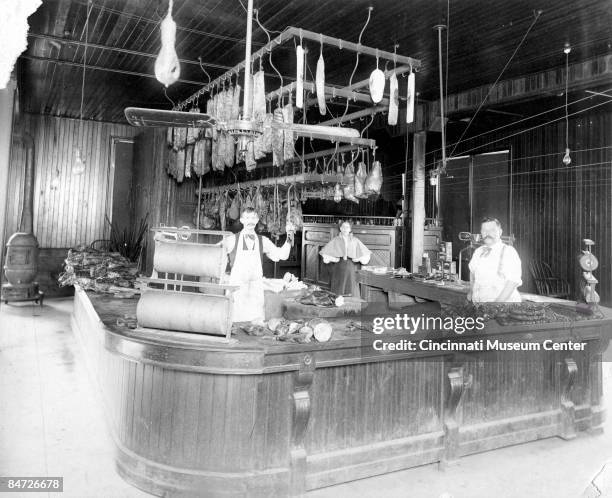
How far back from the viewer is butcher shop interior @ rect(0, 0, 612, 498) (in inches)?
113

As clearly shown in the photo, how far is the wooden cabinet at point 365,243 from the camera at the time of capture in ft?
29.6

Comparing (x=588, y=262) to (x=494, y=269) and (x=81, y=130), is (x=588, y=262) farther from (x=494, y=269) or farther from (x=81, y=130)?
(x=81, y=130)

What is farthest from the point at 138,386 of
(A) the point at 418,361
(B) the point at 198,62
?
(B) the point at 198,62

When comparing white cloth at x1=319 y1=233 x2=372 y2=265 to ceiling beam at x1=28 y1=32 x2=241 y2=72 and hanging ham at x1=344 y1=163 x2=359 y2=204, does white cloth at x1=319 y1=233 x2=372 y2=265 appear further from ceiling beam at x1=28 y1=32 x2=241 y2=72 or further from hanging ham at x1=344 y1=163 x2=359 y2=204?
ceiling beam at x1=28 y1=32 x2=241 y2=72

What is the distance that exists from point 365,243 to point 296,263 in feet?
7.28

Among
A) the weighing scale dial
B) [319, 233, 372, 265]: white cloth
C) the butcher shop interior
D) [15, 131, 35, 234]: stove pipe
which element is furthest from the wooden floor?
[15, 131, 35, 234]: stove pipe

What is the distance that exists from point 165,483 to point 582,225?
7.79 meters

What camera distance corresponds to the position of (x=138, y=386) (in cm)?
302

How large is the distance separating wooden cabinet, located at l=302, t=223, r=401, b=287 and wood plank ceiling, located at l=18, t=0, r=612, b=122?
8.76ft

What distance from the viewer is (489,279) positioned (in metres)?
4.20

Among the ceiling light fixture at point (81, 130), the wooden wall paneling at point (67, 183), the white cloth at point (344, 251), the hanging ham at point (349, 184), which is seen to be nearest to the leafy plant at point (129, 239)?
the wooden wall paneling at point (67, 183)

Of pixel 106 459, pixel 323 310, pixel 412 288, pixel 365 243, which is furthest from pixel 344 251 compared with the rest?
pixel 106 459

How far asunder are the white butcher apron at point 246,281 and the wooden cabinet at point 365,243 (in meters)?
4.27

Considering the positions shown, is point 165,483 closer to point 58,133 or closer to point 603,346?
point 603,346
